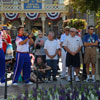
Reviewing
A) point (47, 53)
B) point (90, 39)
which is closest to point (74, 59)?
point (90, 39)

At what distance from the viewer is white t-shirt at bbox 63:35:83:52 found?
10.6m

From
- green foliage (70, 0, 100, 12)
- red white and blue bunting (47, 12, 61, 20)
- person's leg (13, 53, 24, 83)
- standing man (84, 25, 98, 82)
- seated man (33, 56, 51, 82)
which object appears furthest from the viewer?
red white and blue bunting (47, 12, 61, 20)

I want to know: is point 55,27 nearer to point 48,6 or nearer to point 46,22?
point 46,22

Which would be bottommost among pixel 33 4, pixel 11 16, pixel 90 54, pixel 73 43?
pixel 90 54

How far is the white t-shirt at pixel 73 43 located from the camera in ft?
34.8

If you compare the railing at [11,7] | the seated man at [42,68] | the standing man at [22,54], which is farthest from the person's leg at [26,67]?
the railing at [11,7]

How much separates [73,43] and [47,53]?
103cm

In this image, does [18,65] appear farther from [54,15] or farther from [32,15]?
[32,15]

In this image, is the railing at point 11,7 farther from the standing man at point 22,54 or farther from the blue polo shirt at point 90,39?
the standing man at point 22,54

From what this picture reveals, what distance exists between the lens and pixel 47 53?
11.1 meters

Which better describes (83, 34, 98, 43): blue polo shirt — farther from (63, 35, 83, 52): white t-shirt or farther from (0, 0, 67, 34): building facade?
(0, 0, 67, 34): building facade

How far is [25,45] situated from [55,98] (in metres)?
4.24

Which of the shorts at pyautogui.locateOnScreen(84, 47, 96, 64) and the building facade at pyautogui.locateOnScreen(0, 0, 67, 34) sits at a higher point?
the building facade at pyautogui.locateOnScreen(0, 0, 67, 34)

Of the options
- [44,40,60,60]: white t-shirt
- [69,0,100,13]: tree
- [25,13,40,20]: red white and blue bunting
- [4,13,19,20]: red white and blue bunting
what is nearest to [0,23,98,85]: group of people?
[44,40,60,60]: white t-shirt
